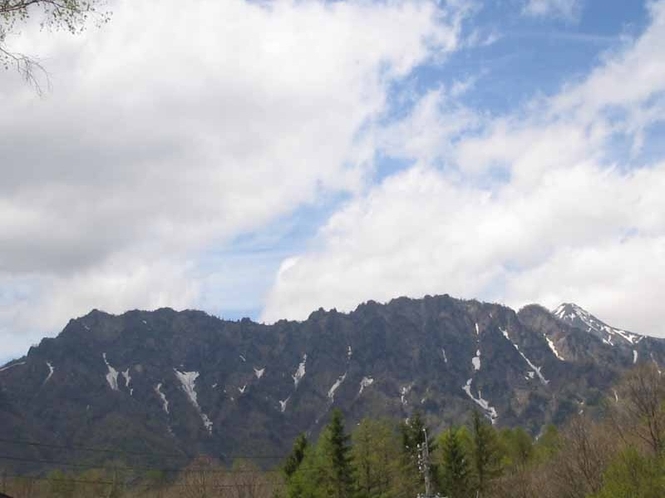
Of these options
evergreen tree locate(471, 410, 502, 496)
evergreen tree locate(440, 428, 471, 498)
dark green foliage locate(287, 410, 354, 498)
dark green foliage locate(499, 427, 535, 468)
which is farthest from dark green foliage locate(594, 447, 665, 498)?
dark green foliage locate(499, 427, 535, 468)

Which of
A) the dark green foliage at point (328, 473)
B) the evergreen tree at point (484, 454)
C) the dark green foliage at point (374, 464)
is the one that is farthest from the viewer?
the evergreen tree at point (484, 454)

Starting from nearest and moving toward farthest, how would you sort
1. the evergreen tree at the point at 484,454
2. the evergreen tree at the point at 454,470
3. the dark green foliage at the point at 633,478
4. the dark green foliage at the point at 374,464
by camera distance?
the dark green foliage at the point at 633,478 < the dark green foliage at the point at 374,464 < the evergreen tree at the point at 454,470 < the evergreen tree at the point at 484,454

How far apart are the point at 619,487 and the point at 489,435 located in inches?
1440

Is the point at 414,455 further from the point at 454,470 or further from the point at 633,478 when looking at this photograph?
the point at 633,478

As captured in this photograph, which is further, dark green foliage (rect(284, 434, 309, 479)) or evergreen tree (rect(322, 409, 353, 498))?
dark green foliage (rect(284, 434, 309, 479))

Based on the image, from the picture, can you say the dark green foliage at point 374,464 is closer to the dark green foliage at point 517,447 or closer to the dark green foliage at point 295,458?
the dark green foliage at point 295,458

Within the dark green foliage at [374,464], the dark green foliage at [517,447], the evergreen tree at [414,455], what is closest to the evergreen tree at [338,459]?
the dark green foliage at [374,464]

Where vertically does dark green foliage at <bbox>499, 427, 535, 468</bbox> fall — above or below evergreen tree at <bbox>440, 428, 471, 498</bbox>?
above

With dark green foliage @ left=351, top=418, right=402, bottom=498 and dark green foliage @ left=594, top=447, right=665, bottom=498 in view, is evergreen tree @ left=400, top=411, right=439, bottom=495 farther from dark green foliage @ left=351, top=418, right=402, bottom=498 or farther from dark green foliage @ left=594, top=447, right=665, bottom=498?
dark green foliage @ left=594, top=447, right=665, bottom=498

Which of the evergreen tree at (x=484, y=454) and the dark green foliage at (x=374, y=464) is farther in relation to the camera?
the evergreen tree at (x=484, y=454)

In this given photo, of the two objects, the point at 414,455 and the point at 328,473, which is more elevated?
the point at 414,455

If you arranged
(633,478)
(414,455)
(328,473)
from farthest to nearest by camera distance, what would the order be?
(414,455), (328,473), (633,478)

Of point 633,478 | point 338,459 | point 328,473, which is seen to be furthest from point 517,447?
point 633,478

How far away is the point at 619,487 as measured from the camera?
37.6 metres
